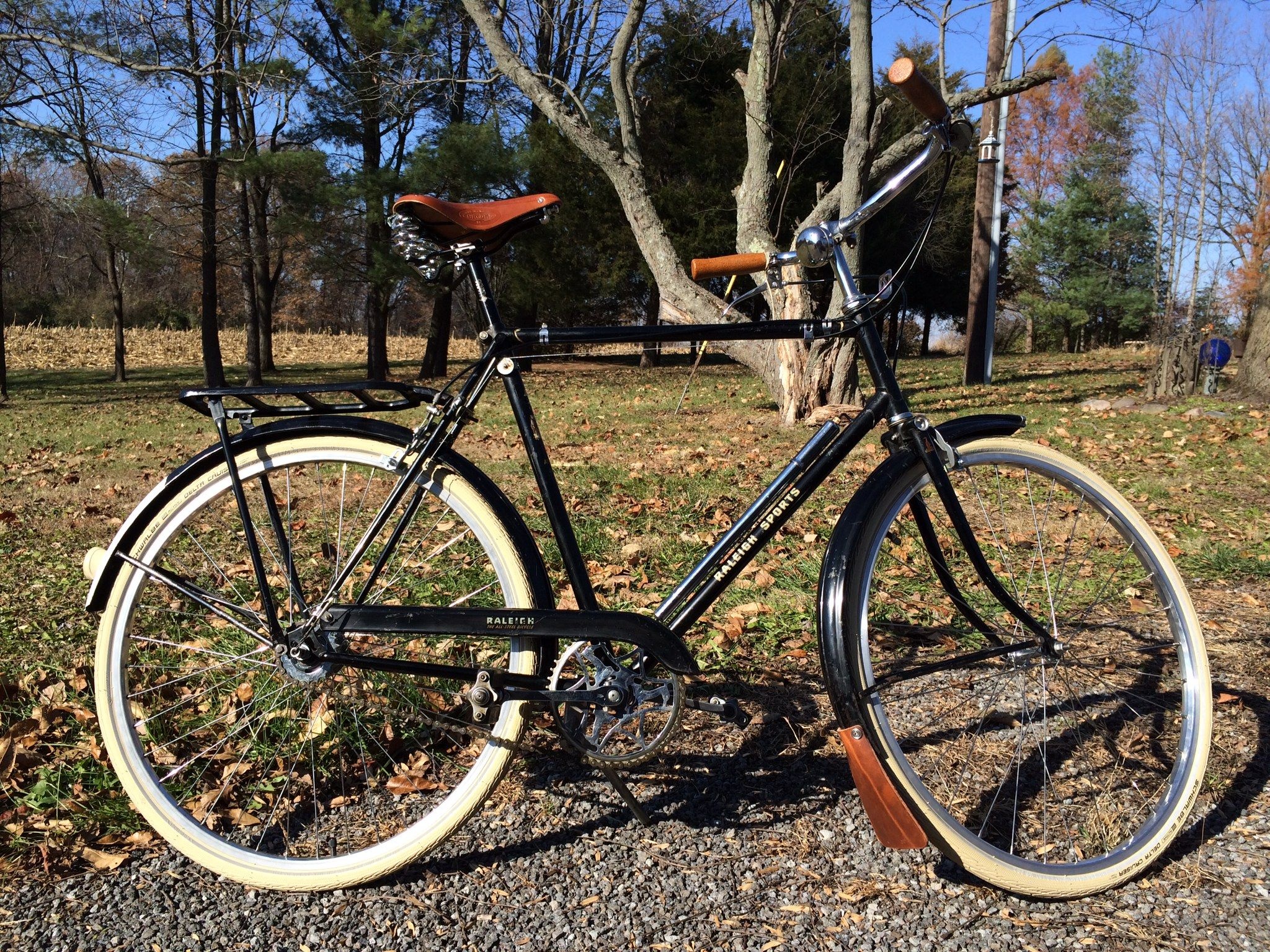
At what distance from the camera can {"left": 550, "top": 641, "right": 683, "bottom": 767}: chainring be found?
209 cm

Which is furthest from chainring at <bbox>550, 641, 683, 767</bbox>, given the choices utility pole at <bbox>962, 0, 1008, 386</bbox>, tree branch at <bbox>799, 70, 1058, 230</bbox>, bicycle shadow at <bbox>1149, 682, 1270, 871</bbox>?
utility pole at <bbox>962, 0, 1008, 386</bbox>

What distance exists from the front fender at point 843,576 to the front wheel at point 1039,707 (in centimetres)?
2

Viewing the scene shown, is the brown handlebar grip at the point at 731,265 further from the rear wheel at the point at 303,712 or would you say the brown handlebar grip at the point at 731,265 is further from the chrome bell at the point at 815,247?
the rear wheel at the point at 303,712

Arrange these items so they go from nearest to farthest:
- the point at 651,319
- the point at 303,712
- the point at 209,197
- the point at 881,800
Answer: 1. the point at 881,800
2. the point at 303,712
3. the point at 209,197
4. the point at 651,319

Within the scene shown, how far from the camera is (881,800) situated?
6.04 ft

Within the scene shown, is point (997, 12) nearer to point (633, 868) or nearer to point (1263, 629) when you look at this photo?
point (1263, 629)

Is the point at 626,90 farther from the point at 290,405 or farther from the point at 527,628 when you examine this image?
the point at 527,628

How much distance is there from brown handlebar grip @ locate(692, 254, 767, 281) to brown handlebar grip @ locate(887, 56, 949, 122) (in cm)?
48

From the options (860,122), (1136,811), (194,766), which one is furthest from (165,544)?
(860,122)

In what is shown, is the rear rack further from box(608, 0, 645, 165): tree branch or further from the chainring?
box(608, 0, 645, 165): tree branch

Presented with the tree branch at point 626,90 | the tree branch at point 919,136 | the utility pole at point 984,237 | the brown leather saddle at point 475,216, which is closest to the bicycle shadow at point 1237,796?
the brown leather saddle at point 475,216

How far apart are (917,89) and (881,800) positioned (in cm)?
152

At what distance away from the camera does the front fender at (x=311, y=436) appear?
2.08 meters

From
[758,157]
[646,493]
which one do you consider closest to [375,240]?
[758,157]
